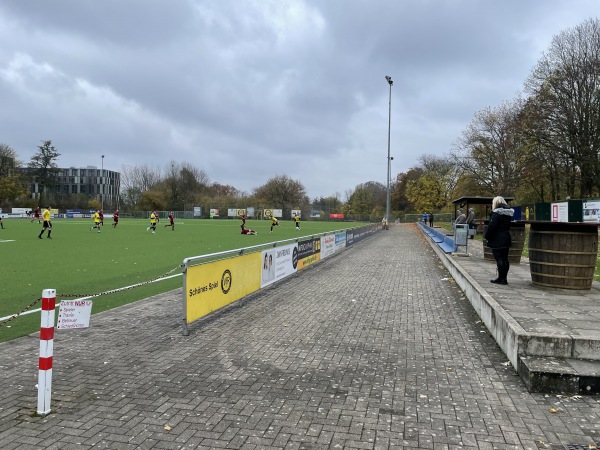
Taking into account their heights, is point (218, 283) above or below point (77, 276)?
above

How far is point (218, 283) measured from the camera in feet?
23.8

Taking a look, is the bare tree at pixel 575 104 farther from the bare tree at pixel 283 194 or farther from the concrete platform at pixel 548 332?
the bare tree at pixel 283 194

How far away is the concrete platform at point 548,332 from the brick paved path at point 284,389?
178mm

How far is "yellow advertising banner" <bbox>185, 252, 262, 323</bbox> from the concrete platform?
4295 millimetres

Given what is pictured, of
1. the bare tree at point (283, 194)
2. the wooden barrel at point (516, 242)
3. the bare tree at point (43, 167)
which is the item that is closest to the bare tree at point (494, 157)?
the wooden barrel at point (516, 242)

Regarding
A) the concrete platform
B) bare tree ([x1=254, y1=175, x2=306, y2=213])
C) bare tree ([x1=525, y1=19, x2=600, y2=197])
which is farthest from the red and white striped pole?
bare tree ([x1=254, y1=175, x2=306, y2=213])

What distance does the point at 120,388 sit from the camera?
14.2ft

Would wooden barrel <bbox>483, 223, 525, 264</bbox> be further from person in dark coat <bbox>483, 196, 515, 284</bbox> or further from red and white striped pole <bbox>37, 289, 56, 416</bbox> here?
red and white striped pole <bbox>37, 289, 56, 416</bbox>

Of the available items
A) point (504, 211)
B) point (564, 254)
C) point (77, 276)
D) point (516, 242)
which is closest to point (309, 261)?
point (516, 242)

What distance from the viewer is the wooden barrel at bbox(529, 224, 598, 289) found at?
25.2ft

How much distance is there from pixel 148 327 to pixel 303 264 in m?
7.69

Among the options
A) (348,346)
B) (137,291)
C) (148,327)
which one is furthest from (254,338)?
(137,291)

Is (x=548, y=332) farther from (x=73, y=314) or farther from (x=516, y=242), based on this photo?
(x=516, y=242)

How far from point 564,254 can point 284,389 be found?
621cm
